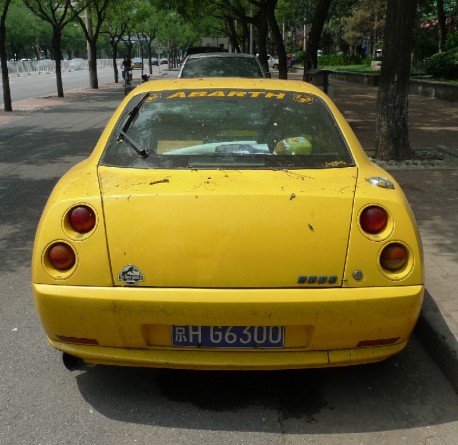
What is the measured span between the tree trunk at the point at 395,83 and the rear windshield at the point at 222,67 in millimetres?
3179

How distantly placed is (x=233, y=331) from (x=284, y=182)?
29.8 inches

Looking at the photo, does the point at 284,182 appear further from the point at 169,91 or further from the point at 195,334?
the point at 169,91

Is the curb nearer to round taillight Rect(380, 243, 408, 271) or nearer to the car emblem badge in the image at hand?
round taillight Rect(380, 243, 408, 271)

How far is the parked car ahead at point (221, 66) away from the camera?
459 inches

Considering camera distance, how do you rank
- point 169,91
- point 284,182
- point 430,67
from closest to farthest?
point 284,182 < point 169,91 < point 430,67

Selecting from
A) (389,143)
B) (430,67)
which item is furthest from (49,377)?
(430,67)

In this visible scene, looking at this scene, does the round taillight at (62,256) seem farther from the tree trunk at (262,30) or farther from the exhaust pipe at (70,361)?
the tree trunk at (262,30)

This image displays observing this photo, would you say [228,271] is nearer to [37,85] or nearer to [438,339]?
[438,339]

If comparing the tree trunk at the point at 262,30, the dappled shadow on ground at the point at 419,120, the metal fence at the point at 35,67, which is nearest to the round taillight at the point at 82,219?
the dappled shadow on ground at the point at 419,120

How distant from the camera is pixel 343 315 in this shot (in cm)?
269

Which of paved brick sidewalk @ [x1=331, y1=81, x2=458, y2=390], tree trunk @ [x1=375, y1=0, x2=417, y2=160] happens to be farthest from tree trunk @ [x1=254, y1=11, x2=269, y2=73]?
tree trunk @ [x1=375, y1=0, x2=417, y2=160]

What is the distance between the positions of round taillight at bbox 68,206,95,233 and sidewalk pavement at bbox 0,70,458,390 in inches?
83.4

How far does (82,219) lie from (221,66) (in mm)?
9642

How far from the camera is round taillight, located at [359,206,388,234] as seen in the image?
9.13 feet
